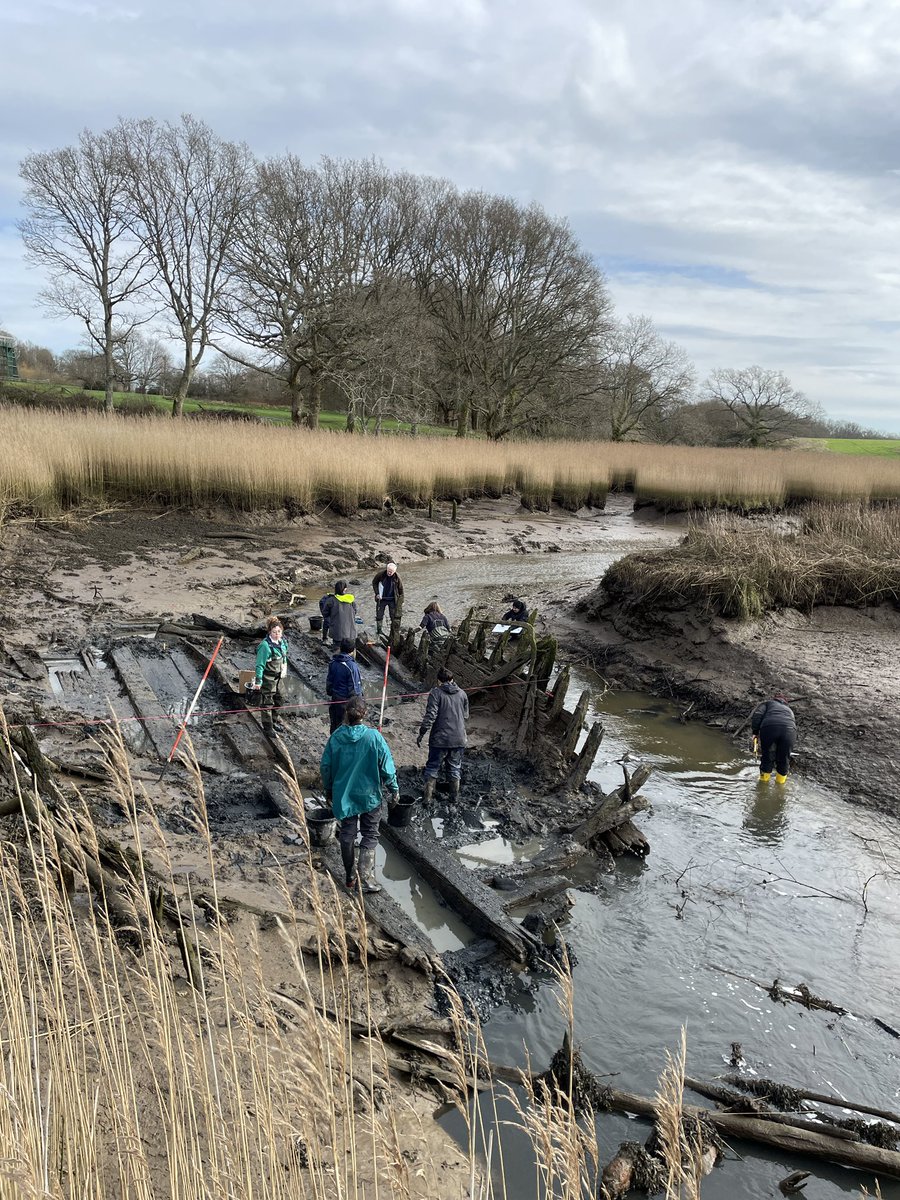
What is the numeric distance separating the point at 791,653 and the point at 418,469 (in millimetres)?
15308

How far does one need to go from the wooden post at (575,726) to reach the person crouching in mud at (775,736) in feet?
8.01

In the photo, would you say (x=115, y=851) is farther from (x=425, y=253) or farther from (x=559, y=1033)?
(x=425, y=253)

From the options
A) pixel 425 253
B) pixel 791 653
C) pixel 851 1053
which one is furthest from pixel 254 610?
pixel 425 253

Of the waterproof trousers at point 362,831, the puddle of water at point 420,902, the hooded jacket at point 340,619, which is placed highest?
the hooded jacket at point 340,619

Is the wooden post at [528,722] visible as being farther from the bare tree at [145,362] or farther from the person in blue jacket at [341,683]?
the bare tree at [145,362]

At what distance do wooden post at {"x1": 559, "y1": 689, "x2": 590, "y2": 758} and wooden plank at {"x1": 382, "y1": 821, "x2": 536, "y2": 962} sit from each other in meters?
2.12

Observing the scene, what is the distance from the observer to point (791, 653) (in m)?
12.7

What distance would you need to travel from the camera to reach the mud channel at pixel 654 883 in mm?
5062

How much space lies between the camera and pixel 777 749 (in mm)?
9219

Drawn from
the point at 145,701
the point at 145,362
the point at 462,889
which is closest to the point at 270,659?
the point at 145,701

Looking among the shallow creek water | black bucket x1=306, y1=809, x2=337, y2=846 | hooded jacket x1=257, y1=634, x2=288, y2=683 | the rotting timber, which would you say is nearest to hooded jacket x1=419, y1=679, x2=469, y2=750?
the rotting timber

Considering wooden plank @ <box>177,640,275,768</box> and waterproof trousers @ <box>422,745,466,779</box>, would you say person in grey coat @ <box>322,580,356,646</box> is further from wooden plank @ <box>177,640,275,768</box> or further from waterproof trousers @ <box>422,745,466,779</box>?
waterproof trousers @ <box>422,745,466,779</box>

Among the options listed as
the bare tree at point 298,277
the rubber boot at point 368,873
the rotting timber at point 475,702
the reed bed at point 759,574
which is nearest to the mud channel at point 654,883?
the rotting timber at point 475,702

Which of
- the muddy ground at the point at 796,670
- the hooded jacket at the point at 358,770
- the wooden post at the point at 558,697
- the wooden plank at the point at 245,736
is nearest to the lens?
the hooded jacket at the point at 358,770
